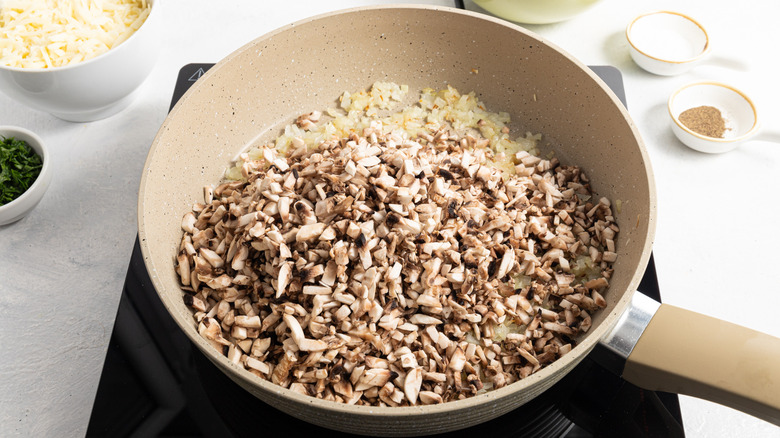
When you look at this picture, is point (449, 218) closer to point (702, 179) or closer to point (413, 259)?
point (413, 259)

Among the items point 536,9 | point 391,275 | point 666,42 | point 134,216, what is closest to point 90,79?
point 134,216

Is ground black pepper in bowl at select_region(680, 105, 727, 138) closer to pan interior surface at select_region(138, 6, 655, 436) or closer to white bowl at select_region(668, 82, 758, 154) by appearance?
white bowl at select_region(668, 82, 758, 154)

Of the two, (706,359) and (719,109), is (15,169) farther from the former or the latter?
(719,109)

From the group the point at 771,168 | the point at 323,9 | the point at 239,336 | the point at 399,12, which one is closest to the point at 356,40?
the point at 399,12

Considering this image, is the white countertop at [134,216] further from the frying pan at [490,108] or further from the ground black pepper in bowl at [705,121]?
the frying pan at [490,108]

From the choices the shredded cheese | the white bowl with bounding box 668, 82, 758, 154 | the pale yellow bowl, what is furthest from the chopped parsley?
the white bowl with bounding box 668, 82, 758, 154

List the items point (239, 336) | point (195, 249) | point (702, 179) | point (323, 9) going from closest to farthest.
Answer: point (239, 336), point (195, 249), point (702, 179), point (323, 9)
